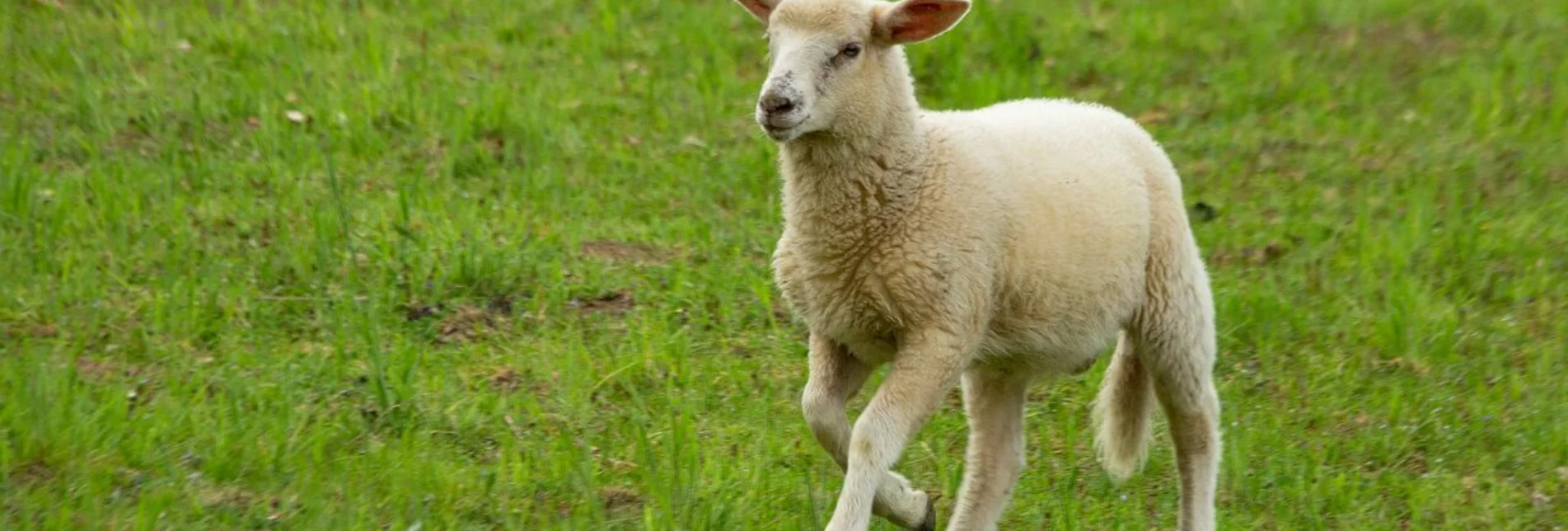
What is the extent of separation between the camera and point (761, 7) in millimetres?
4973

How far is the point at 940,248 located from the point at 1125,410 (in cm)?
117

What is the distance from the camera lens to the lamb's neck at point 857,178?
4.80 m

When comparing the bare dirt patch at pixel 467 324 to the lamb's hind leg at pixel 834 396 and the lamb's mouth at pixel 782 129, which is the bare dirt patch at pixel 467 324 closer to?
the lamb's hind leg at pixel 834 396

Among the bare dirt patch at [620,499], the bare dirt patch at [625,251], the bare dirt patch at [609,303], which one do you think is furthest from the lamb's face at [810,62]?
the bare dirt patch at [625,251]

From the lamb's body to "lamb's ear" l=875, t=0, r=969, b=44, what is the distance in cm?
29

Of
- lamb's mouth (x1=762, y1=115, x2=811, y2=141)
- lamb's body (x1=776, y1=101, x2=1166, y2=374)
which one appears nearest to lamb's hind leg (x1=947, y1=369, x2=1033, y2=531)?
lamb's body (x1=776, y1=101, x2=1166, y2=374)

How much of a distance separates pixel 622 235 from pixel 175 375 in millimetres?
2145

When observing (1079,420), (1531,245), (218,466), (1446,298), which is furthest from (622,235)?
(1531,245)

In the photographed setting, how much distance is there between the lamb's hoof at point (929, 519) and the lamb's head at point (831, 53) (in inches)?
44.7

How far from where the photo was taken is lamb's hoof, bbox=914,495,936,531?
5219 mm

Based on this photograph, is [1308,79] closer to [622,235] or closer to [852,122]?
[622,235]

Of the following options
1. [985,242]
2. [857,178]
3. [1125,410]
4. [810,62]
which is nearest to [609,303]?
[1125,410]

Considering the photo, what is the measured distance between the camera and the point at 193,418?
5.38m

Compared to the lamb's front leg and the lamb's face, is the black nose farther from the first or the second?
the lamb's front leg
